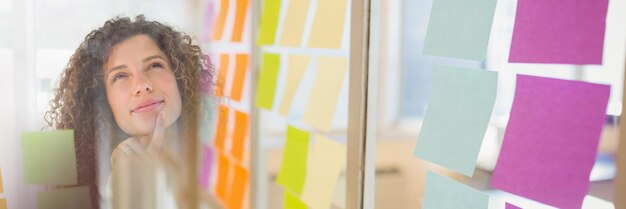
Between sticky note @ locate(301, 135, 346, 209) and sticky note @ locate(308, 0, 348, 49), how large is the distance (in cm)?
22

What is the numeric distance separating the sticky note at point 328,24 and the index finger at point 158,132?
0.39 m

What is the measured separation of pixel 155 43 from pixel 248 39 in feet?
0.99

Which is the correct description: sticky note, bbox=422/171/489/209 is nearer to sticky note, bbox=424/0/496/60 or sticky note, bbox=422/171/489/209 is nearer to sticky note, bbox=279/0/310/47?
sticky note, bbox=424/0/496/60

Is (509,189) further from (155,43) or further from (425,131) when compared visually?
(155,43)

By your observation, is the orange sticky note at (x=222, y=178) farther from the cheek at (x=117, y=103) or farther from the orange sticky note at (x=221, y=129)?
the cheek at (x=117, y=103)

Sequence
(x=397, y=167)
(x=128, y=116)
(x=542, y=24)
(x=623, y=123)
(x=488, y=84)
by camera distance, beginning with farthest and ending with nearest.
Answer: (x=397, y=167), (x=128, y=116), (x=488, y=84), (x=542, y=24), (x=623, y=123)

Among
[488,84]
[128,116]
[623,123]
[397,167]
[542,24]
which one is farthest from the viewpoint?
[397,167]

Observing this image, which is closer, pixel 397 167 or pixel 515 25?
pixel 515 25

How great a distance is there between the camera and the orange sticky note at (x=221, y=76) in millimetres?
1307

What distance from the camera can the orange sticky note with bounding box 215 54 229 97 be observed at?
4.29 ft

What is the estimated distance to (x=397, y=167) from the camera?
4.87ft

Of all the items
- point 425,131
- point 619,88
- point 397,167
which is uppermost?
point 619,88

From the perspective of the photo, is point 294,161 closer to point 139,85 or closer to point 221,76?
point 221,76

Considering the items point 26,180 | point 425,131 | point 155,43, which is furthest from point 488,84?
point 26,180
